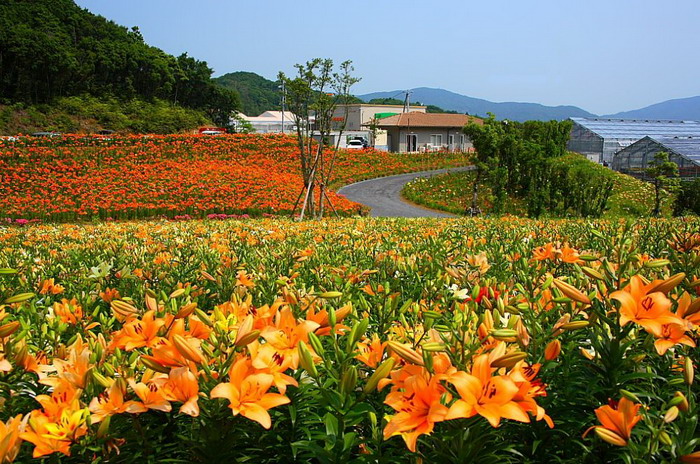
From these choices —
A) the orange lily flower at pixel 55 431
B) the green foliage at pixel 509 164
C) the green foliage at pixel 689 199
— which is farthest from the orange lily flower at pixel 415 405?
the green foliage at pixel 689 199

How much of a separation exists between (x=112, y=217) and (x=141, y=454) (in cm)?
1382

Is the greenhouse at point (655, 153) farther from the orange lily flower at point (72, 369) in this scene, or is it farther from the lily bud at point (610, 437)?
the orange lily flower at point (72, 369)

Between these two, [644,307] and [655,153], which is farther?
[655,153]

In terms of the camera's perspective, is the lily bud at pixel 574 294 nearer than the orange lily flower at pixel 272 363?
No

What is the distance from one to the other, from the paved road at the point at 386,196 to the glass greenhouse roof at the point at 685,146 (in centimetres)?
1041

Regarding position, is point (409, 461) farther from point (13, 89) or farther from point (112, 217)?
point (13, 89)

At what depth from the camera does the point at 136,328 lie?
1.25 m

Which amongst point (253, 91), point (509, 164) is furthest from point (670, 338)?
point (253, 91)

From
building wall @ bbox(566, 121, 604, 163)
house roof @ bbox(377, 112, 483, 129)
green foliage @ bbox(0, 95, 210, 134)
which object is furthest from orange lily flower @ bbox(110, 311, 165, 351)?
green foliage @ bbox(0, 95, 210, 134)

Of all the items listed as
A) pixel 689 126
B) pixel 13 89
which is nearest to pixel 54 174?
pixel 13 89

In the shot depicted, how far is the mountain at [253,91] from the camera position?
418ft

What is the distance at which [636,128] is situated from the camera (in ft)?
111

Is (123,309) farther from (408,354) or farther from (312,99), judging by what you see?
(312,99)

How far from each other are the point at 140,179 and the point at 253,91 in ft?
433
